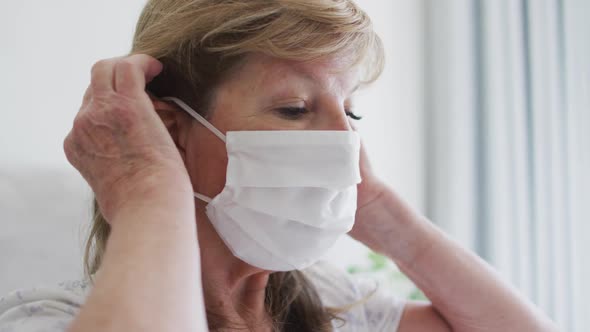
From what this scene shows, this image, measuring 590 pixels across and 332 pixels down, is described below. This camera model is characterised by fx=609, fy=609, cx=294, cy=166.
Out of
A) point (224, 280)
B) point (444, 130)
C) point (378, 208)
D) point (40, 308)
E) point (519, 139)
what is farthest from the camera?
point (444, 130)

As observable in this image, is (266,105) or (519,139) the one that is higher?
(266,105)

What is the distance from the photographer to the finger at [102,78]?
35.8 inches

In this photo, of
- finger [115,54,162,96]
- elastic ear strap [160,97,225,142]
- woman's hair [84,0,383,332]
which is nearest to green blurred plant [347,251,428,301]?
woman's hair [84,0,383,332]

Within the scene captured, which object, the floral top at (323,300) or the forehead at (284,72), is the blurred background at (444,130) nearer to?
the floral top at (323,300)

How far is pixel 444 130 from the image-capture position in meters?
2.46

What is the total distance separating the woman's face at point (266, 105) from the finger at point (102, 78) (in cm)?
19

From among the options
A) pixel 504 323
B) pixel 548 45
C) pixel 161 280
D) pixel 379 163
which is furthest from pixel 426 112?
pixel 161 280

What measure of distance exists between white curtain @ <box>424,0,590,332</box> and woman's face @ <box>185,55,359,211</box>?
132 centimetres

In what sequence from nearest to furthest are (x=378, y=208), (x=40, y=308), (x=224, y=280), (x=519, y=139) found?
(x=40, y=308)
(x=224, y=280)
(x=378, y=208)
(x=519, y=139)

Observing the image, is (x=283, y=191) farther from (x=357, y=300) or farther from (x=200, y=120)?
(x=357, y=300)

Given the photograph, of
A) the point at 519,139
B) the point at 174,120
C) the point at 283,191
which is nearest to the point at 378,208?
the point at 283,191

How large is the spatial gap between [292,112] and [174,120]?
22 centimetres

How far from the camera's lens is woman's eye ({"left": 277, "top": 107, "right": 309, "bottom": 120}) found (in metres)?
1.02

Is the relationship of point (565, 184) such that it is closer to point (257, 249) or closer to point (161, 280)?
point (257, 249)
